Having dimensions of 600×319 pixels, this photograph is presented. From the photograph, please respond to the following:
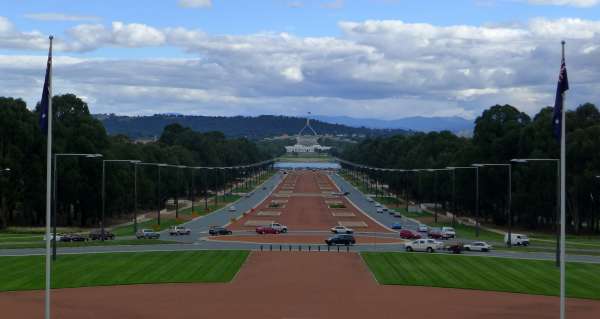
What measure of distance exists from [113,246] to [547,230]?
61.0 metres

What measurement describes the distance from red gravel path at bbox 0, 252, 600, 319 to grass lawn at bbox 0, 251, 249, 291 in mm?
2466

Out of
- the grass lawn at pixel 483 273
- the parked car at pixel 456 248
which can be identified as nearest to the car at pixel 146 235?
the grass lawn at pixel 483 273

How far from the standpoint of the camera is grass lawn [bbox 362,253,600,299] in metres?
55.1

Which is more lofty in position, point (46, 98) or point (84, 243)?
point (46, 98)

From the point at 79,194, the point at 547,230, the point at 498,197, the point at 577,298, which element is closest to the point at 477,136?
the point at 498,197

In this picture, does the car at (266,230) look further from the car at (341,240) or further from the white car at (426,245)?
the white car at (426,245)

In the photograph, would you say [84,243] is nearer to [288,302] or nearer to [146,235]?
[146,235]

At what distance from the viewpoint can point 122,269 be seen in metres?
62.8

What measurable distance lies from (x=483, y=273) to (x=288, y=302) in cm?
1859

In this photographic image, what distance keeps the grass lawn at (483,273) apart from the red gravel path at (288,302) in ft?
7.75

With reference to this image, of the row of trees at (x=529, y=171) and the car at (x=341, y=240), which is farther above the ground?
the row of trees at (x=529, y=171)

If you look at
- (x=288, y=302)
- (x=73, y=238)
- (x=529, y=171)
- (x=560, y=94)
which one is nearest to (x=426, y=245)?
(x=288, y=302)

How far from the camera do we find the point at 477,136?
414ft

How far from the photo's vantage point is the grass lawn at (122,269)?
185 feet
